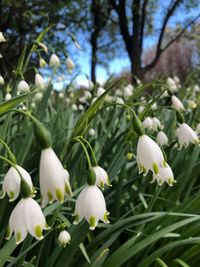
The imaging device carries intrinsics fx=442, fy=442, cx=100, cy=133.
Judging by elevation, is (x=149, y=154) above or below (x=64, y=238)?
above

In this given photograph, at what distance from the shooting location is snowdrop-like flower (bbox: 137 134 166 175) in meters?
1.22

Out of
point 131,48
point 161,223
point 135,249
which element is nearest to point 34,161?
point 161,223

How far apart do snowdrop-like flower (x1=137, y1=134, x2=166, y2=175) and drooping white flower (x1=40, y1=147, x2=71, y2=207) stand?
31 centimetres

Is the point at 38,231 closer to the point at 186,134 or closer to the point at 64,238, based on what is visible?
the point at 64,238

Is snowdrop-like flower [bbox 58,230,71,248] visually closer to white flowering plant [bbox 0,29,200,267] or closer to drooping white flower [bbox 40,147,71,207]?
white flowering plant [bbox 0,29,200,267]

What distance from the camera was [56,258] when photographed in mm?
1699

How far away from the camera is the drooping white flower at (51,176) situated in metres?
0.98

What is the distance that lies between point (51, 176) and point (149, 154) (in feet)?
1.14

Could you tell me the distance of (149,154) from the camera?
48.4 inches

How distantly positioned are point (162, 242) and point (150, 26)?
617 inches

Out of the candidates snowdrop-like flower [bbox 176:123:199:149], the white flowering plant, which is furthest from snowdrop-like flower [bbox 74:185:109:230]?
snowdrop-like flower [bbox 176:123:199:149]

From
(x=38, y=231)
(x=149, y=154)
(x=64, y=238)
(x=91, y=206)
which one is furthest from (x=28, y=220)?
(x=64, y=238)

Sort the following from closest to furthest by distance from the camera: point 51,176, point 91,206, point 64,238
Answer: point 51,176 < point 91,206 < point 64,238

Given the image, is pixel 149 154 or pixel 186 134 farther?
pixel 186 134
